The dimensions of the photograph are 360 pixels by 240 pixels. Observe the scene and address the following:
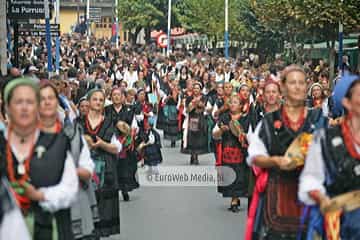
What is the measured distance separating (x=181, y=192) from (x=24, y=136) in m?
8.79

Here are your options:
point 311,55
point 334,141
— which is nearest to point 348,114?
point 334,141

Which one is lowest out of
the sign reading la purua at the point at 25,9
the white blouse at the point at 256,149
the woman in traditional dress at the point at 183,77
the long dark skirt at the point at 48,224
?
the woman in traditional dress at the point at 183,77

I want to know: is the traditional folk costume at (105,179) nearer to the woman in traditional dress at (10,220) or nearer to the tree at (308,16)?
the woman in traditional dress at (10,220)

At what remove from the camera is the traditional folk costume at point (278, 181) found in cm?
672

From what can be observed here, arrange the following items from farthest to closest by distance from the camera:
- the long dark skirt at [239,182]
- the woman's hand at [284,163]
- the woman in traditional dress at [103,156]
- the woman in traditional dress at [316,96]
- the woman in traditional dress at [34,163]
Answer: the woman in traditional dress at [316,96] < the long dark skirt at [239,182] < the woman in traditional dress at [103,156] < the woman's hand at [284,163] < the woman in traditional dress at [34,163]

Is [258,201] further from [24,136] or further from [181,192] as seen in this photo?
[181,192]

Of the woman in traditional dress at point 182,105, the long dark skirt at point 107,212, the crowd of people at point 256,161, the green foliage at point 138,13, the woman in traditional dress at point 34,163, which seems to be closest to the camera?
the woman in traditional dress at point 34,163

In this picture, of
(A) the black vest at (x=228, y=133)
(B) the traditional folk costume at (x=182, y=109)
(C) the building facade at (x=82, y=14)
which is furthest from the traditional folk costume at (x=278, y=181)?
(C) the building facade at (x=82, y=14)

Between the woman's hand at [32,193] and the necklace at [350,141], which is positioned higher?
the necklace at [350,141]

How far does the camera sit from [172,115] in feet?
72.6

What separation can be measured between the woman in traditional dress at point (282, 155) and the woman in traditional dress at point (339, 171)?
0.66 m

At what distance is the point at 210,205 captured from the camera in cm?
1325

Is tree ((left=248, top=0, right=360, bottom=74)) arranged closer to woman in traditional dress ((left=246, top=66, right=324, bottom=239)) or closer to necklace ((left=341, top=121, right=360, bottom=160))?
woman in traditional dress ((left=246, top=66, right=324, bottom=239))

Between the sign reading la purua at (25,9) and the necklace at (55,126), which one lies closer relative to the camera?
the necklace at (55,126)
